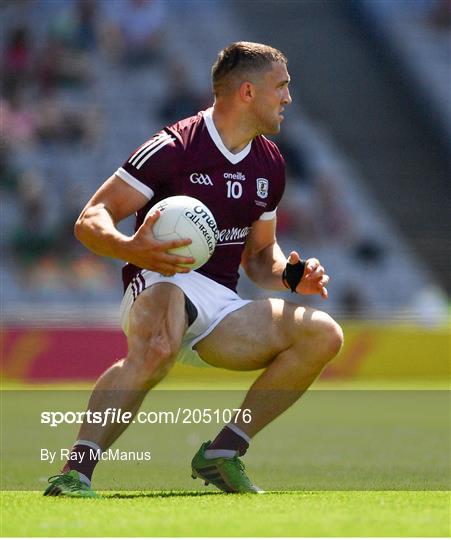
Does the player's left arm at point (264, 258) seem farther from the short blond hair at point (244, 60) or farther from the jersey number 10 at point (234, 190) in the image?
the short blond hair at point (244, 60)

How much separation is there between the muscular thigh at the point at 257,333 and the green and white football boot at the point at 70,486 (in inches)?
38.2

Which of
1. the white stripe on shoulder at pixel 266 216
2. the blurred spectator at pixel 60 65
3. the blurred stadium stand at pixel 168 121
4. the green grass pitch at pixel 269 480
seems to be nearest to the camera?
the green grass pitch at pixel 269 480

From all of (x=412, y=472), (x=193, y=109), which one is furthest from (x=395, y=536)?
(x=193, y=109)

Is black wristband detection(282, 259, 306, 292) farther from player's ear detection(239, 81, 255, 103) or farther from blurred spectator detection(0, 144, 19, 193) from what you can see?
blurred spectator detection(0, 144, 19, 193)

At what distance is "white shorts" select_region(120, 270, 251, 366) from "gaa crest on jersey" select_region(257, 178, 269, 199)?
540mm

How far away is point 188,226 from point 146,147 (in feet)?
1.85

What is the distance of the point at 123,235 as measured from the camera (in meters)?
5.45

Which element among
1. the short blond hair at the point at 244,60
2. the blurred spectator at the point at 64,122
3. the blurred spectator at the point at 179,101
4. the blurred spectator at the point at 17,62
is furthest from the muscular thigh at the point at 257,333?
the blurred spectator at the point at 17,62

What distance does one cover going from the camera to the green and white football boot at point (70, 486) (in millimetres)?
5387

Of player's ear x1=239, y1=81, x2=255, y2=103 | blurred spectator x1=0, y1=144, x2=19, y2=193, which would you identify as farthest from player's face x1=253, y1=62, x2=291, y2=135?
blurred spectator x1=0, y1=144, x2=19, y2=193

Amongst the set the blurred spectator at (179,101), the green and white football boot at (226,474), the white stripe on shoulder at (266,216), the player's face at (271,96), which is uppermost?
the player's face at (271,96)

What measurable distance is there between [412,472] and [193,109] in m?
14.2

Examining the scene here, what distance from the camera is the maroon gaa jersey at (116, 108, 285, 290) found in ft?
19.3

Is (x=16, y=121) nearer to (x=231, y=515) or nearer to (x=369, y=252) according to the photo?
(x=369, y=252)
